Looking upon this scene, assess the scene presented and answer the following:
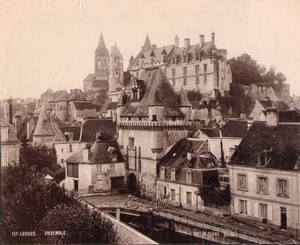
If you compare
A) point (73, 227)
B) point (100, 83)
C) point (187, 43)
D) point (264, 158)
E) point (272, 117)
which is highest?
point (187, 43)

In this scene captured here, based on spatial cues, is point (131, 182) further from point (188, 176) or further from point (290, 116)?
point (290, 116)

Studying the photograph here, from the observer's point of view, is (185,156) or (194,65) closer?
(185,156)

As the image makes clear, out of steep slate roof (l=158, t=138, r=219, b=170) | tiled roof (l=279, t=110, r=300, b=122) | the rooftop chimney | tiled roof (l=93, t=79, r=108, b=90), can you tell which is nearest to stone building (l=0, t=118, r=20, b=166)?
steep slate roof (l=158, t=138, r=219, b=170)

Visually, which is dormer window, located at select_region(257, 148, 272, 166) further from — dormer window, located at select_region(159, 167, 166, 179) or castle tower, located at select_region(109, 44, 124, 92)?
castle tower, located at select_region(109, 44, 124, 92)

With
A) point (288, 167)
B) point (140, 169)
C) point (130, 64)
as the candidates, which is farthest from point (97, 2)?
point (130, 64)

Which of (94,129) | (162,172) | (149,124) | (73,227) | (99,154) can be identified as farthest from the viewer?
(94,129)

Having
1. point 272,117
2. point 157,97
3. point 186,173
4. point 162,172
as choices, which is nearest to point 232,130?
point 157,97

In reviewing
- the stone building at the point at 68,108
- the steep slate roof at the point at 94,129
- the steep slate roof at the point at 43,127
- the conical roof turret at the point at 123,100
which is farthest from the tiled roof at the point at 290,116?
the stone building at the point at 68,108
